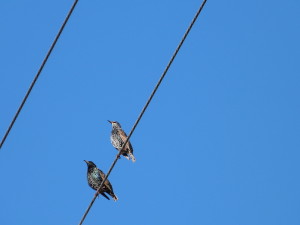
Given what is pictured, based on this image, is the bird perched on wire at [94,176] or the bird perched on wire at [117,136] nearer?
the bird perched on wire at [94,176]

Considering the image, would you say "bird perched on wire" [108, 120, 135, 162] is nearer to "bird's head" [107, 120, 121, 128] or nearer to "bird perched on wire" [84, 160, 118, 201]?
"bird's head" [107, 120, 121, 128]

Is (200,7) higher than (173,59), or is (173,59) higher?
(200,7)

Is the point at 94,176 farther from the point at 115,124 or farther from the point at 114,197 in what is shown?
the point at 115,124

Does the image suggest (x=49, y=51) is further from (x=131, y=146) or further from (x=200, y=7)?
(x=131, y=146)

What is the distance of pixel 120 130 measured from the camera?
15234mm

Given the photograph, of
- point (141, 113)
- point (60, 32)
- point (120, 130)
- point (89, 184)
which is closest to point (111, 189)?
point (89, 184)

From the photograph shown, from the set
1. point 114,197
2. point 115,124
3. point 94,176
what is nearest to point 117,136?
point 115,124

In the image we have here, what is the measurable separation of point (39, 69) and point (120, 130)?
8.96 m

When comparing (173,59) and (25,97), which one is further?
(173,59)

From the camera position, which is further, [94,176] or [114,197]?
[94,176]

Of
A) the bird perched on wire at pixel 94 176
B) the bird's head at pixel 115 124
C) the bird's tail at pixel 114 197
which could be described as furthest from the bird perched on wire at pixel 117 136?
the bird's tail at pixel 114 197

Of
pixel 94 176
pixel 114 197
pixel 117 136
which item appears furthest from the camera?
pixel 117 136

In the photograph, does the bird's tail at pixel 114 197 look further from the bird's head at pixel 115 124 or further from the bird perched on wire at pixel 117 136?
the bird's head at pixel 115 124

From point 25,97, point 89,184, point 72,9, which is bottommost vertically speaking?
point 89,184
